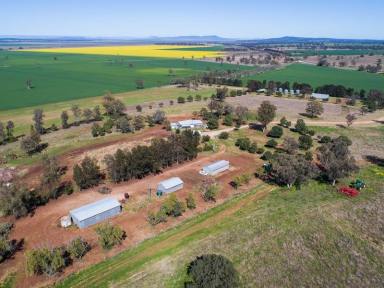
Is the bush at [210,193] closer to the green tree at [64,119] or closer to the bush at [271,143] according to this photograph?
the bush at [271,143]

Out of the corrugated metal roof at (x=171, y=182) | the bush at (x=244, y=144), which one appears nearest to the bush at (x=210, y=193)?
the corrugated metal roof at (x=171, y=182)

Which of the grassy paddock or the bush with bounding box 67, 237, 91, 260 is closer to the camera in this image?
the grassy paddock

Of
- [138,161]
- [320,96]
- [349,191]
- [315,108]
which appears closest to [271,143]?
[349,191]

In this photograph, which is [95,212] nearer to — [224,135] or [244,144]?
[244,144]

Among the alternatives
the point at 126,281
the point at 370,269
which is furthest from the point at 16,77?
the point at 370,269

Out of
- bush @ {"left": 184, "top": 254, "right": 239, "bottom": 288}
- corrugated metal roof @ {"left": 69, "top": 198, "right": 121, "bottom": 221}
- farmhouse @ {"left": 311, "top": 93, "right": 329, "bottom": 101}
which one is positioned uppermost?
bush @ {"left": 184, "top": 254, "right": 239, "bottom": 288}

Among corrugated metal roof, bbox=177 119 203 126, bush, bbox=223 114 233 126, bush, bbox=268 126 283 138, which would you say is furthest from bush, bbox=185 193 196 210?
bush, bbox=223 114 233 126

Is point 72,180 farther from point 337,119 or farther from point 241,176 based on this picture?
point 337,119

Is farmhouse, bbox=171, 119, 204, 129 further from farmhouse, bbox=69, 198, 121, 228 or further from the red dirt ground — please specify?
farmhouse, bbox=69, 198, 121, 228
